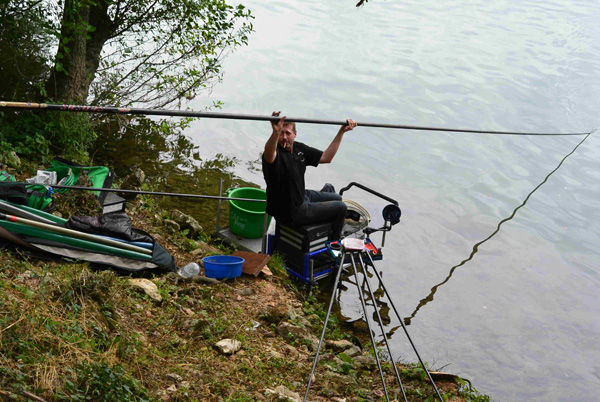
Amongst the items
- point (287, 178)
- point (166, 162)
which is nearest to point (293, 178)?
point (287, 178)

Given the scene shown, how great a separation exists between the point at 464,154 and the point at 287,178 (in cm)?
648

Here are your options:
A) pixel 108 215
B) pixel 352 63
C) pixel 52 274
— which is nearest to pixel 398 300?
pixel 108 215

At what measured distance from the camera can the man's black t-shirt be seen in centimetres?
511

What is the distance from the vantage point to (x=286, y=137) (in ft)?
17.0

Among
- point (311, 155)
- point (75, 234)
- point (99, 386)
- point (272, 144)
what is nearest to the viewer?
point (99, 386)

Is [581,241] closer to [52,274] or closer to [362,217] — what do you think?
[362,217]

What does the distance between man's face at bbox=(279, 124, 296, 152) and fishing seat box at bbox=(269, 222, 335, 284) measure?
935 mm

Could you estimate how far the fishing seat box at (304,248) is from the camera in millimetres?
5895

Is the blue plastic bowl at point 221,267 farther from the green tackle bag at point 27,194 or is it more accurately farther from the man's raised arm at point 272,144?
the green tackle bag at point 27,194

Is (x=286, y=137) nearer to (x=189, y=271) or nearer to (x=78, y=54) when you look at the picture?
(x=189, y=271)

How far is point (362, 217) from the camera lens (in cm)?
694

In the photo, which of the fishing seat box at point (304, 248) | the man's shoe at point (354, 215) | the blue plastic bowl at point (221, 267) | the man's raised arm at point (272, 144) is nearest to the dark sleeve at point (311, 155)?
the man's raised arm at point (272, 144)

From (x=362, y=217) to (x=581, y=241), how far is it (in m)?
3.80

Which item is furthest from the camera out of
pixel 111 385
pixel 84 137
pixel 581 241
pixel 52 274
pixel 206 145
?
pixel 206 145
